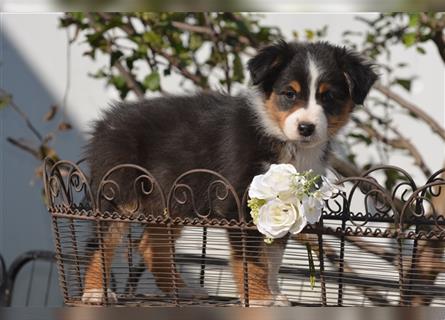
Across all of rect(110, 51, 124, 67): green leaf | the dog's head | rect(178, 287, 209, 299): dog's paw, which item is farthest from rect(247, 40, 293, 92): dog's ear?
rect(110, 51, 124, 67): green leaf

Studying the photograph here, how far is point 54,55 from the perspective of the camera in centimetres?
454

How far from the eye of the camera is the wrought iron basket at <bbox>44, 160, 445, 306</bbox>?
7.43ft

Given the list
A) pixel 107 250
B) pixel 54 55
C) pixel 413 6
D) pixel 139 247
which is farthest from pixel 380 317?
pixel 54 55

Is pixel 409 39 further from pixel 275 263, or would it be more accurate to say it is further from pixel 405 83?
pixel 275 263

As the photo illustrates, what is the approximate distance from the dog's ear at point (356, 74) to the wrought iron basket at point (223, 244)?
285mm

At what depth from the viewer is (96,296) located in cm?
254

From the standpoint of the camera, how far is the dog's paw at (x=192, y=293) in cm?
253

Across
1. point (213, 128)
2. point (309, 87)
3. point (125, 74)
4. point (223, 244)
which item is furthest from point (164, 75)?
point (223, 244)

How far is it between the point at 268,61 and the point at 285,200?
70 centimetres

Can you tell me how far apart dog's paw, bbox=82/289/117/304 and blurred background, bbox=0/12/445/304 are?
1.43 m

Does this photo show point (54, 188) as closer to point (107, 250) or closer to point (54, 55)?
point (107, 250)

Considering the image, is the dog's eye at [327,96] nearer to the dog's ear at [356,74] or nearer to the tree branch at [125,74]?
the dog's ear at [356,74]

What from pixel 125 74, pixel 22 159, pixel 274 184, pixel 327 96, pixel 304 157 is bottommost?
pixel 274 184

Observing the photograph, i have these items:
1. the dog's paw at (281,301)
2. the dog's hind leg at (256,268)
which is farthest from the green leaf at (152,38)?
the dog's paw at (281,301)
